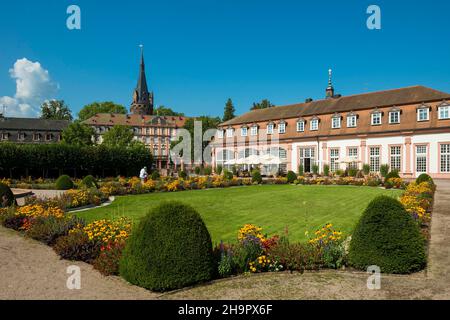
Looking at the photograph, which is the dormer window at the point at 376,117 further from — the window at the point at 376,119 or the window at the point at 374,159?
the window at the point at 374,159

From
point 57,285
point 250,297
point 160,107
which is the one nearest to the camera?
point 250,297

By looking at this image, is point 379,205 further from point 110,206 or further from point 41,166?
point 41,166

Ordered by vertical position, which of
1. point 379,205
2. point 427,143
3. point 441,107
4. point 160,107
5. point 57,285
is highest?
point 160,107

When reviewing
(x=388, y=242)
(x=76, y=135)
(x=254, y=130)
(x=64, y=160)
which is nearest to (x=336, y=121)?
(x=254, y=130)

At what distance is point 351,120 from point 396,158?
6152 mm

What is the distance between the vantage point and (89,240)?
6949 millimetres

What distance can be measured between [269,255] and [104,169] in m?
32.2

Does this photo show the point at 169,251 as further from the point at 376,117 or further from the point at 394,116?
the point at 376,117

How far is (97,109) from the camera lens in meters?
91.8

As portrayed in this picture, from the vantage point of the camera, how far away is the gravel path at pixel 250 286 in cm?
477

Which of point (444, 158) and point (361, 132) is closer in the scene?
point (444, 158)

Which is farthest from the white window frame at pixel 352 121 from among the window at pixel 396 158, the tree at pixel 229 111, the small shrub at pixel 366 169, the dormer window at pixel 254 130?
the tree at pixel 229 111
